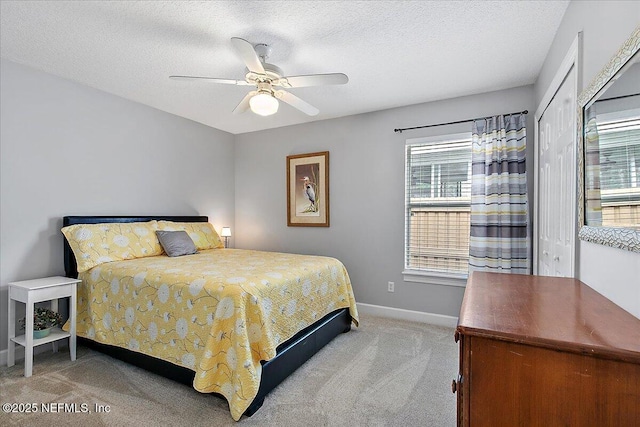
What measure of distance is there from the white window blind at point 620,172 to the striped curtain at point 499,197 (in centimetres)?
193

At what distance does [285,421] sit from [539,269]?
2480mm

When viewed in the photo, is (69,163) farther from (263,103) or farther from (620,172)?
(620,172)

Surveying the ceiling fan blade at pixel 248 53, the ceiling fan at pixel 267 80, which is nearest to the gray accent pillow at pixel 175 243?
the ceiling fan at pixel 267 80

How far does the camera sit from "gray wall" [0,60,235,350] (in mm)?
2607

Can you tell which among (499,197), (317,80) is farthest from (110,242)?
(499,197)

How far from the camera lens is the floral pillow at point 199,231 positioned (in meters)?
3.65

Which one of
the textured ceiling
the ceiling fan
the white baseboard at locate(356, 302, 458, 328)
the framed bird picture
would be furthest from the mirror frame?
the framed bird picture

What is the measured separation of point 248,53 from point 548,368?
2.08 metres

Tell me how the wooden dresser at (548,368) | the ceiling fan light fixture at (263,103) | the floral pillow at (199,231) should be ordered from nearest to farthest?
the wooden dresser at (548,368) → the ceiling fan light fixture at (263,103) → the floral pillow at (199,231)

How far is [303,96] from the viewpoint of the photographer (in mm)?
3359

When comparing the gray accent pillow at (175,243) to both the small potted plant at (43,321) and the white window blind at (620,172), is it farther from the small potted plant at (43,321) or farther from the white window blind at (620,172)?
the white window blind at (620,172)

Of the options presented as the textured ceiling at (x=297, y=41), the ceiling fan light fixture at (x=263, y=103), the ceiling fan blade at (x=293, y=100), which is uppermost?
the textured ceiling at (x=297, y=41)

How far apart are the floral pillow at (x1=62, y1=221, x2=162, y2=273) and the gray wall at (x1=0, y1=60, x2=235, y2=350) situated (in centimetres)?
30

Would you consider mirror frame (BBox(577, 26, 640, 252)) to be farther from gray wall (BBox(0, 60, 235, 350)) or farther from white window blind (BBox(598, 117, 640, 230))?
gray wall (BBox(0, 60, 235, 350))
